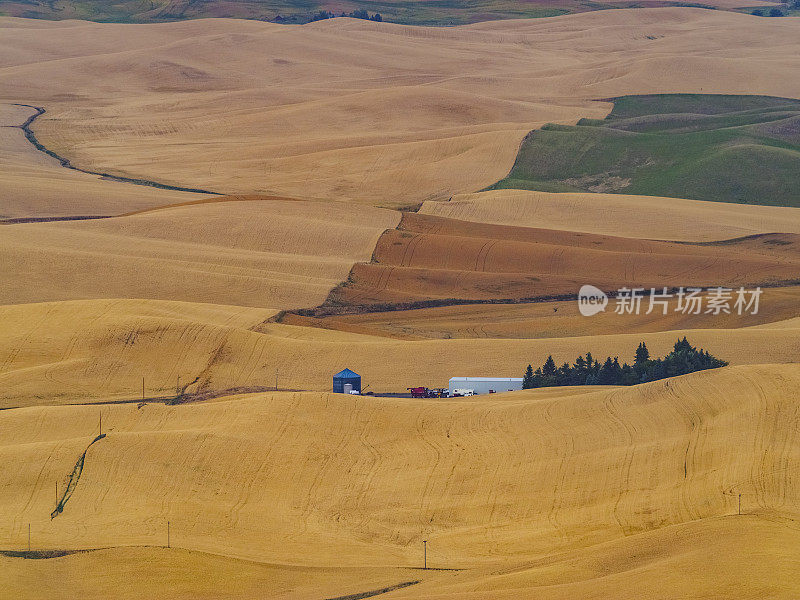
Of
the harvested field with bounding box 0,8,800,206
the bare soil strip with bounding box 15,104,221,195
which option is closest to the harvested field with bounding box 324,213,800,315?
the harvested field with bounding box 0,8,800,206

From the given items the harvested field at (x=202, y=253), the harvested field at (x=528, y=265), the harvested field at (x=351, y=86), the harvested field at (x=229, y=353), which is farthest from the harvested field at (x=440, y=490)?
the harvested field at (x=351, y=86)

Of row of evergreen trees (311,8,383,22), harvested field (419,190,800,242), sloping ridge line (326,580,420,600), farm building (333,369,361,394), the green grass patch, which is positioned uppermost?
row of evergreen trees (311,8,383,22)

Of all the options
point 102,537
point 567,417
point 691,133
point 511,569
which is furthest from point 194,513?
point 691,133

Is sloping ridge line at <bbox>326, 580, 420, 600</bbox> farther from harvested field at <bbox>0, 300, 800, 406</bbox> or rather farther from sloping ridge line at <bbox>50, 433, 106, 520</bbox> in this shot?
harvested field at <bbox>0, 300, 800, 406</bbox>

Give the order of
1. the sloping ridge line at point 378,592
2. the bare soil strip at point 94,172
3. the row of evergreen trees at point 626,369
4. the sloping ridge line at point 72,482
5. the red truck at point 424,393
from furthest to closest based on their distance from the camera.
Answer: the bare soil strip at point 94,172 < the red truck at point 424,393 < the row of evergreen trees at point 626,369 < the sloping ridge line at point 72,482 < the sloping ridge line at point 378,592

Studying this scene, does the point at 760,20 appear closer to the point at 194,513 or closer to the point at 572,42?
the point at 572,42

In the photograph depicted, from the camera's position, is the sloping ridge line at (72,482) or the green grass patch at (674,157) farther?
the green grass patch at (674,157)

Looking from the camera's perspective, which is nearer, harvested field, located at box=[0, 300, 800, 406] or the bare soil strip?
harvested field, located at box=[0, 300, 800, 406]

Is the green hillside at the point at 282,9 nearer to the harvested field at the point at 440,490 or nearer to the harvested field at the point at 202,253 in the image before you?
the harvested field at the point at 202,253
